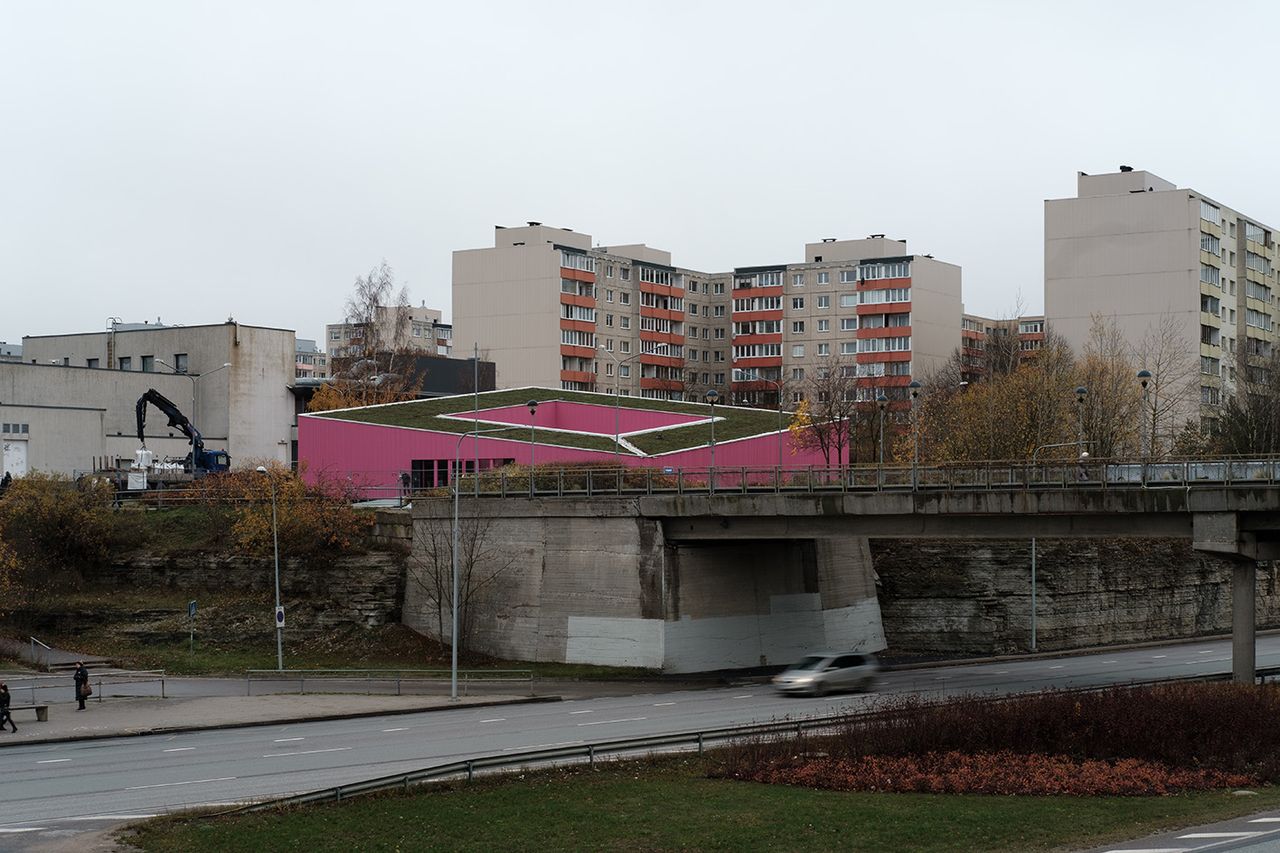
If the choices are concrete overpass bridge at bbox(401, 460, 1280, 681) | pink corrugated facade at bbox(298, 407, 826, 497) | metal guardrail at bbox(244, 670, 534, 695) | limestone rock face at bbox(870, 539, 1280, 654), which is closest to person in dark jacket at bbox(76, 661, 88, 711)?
metal guardrail at bbox(244, 670, 534, 695)

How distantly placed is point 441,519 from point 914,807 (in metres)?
38.9

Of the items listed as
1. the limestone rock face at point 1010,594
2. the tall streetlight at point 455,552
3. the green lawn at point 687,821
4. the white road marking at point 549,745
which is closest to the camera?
the green lawn at point 687,821

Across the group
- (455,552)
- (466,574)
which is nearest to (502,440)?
(466,574)

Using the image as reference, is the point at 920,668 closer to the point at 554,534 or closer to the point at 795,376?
the point at 554,534

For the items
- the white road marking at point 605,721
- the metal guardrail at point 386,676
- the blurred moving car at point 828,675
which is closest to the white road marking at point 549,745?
the white road marking at point 605,721

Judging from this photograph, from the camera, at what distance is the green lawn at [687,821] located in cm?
2311

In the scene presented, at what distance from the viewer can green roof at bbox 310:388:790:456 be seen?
72.7m

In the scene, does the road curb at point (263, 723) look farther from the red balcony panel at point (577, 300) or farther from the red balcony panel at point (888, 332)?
the red balcony panel at point (888, 332)

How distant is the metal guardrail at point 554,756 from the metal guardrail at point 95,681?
855 inches

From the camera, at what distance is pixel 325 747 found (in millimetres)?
36719

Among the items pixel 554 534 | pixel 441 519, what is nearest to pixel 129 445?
pixel 441 519

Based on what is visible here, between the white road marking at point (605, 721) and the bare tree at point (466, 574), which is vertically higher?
the bare tree at point (466, 574)

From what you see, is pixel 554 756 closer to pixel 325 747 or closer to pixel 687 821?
pixel 687 821

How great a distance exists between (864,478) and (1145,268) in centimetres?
6842
